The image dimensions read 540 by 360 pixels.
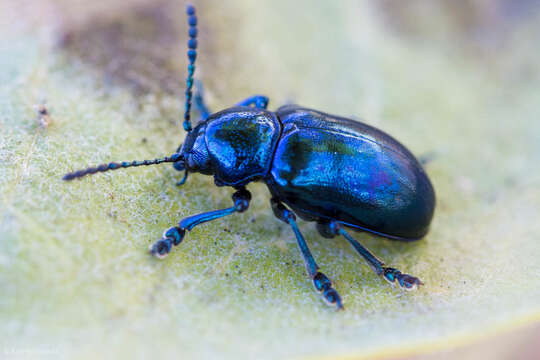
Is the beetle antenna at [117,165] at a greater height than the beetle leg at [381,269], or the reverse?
the beetle antenna at [117,165]

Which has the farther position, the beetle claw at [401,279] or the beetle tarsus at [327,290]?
the beetle claw at [401,279]

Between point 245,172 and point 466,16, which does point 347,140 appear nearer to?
point 245,172

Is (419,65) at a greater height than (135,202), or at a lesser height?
greater

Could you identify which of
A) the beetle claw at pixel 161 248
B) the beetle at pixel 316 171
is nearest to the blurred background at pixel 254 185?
the beetle claw at pixel 161 248

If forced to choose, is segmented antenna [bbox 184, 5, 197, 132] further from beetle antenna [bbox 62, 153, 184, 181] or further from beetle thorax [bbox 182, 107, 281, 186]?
beetle antenna [bbox 62, 153, 184, 181]

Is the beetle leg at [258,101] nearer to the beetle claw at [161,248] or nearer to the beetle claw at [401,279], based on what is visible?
the beetle claw at [161,248]

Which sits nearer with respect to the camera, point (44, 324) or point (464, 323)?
point (44, 324)

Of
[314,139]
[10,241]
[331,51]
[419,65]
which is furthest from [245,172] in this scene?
[419,65]
